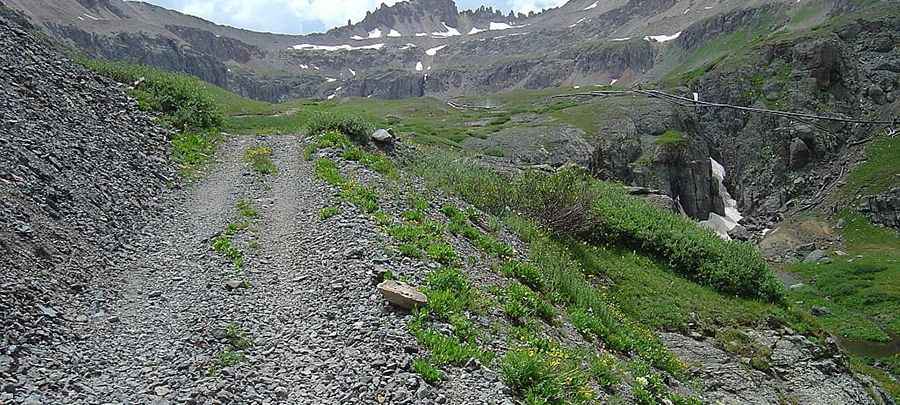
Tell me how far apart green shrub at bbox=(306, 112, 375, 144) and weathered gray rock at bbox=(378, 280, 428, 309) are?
64.6 feet

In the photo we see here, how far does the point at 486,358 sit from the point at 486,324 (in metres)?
1.72

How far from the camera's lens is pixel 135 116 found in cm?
2809

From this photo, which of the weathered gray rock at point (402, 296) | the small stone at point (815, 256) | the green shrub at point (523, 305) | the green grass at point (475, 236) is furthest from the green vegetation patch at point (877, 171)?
the weathered gray rock at point (402, 296)

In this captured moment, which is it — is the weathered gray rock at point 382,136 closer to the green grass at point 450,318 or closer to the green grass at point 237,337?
the green grass at point 450,318

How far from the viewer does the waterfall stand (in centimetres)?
7431

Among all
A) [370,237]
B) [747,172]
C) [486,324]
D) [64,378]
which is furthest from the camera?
[747,172]

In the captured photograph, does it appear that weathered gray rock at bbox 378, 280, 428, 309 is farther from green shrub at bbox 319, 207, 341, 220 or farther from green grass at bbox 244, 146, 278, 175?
green grass at bbox 244, 146, 278, 175

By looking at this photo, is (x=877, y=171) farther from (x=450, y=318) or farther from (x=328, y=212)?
(x=450, y=318)

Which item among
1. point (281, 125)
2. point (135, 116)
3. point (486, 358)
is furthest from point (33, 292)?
point (281, 125)

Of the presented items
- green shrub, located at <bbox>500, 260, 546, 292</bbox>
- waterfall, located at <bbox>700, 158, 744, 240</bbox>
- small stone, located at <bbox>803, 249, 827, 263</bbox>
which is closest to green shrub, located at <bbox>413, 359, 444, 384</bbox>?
green shrub, located at <bbox>500, 260, 546, 292</bbox>

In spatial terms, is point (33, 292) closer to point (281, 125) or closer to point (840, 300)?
point (281, 125)

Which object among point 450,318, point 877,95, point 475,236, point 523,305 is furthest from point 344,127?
point 877,95

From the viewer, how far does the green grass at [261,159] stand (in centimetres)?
2658

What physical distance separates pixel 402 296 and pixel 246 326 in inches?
124
